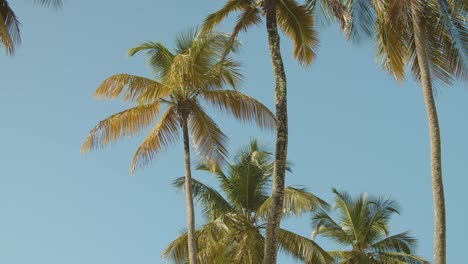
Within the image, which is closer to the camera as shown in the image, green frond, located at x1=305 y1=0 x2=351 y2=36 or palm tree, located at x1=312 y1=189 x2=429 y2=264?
green frond, located at x1=305 y1=0 x2=351 y2=36

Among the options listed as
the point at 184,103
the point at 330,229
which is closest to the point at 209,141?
the point at 184,103

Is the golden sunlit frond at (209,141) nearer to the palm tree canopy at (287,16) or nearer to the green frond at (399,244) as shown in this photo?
the palm tree canopy at (287,16)

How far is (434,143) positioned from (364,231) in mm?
12395

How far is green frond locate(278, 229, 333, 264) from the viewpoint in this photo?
23516mm

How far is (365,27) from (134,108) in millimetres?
6258

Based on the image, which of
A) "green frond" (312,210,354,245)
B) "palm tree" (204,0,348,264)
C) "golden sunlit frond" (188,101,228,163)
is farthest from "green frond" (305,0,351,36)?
"green frond" (312,210,354,245)

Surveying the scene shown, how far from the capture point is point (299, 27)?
21547 mm

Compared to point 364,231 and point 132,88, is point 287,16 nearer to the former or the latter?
point 132,88

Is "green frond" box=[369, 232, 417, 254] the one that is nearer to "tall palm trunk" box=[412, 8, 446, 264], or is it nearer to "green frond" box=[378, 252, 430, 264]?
A: "green frond" box=[378, 252, 430, 264]

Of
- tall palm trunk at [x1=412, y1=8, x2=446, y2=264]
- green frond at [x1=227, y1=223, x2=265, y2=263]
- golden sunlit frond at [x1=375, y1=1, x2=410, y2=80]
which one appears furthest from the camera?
green frond at [x1=227, y1=223, x2=265, y2=263]

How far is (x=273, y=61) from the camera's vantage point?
19.9m

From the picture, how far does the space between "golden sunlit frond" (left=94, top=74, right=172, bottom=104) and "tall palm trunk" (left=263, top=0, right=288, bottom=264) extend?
10.2ft

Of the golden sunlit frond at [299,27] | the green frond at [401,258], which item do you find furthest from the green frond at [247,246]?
the green frond at [401,258]

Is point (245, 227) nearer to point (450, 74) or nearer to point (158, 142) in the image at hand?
point (158, 142)
